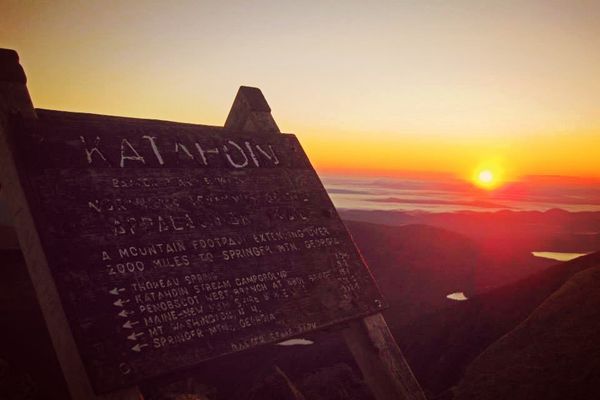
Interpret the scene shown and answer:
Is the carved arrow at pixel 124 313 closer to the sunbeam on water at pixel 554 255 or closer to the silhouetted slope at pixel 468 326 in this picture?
the silhouetted slope at pixel 468 326

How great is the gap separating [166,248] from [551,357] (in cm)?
545

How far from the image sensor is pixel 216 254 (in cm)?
312

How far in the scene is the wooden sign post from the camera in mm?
2402

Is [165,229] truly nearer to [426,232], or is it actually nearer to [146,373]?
[146,373]

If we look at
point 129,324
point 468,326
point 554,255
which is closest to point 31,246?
point 129,324

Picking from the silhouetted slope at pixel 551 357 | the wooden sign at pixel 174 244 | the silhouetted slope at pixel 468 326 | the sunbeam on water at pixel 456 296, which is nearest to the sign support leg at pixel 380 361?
the wooden sign at pixel 174 244

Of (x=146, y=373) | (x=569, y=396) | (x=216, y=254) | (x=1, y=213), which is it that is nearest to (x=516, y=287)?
(x=569, y=396)

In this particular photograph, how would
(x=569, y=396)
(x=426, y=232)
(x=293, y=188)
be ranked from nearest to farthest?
(x=293, y=188) < (x=569, y=396) < (x=426, y=232)

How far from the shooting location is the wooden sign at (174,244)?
A: 2.45 metres

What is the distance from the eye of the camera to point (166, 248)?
2.92m

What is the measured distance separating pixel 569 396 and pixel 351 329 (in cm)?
299

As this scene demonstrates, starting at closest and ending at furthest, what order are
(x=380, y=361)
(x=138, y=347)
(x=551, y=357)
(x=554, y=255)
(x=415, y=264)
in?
(x=138, y=347) → (x=380, y=361) → (x=551, y=357) → (x=415, y=264) → (x=554, y=255)

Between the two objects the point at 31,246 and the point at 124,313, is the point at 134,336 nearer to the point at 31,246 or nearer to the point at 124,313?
the point at 124,313

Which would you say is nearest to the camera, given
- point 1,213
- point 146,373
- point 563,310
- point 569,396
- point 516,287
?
point 146,373
